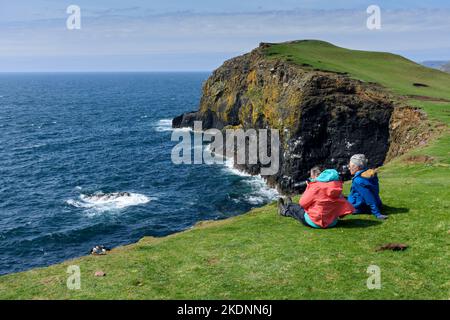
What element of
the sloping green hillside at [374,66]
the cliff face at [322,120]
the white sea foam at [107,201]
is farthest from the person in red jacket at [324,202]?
the sloping green hillside at [374,66]

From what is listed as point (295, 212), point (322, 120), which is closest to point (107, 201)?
point (322, 120)

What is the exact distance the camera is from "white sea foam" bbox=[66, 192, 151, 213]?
63.3m

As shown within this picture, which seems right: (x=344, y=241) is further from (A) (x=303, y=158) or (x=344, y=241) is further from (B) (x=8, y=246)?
(A) (x=303, y=158)

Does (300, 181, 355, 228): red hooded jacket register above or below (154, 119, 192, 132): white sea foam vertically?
above

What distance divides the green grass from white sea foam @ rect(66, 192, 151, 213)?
42.6m

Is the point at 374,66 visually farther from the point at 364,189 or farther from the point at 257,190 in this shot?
the point at 364,189

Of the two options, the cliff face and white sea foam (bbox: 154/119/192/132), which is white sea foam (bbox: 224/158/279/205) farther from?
white sea foam (bbox: 154/119/192/132)

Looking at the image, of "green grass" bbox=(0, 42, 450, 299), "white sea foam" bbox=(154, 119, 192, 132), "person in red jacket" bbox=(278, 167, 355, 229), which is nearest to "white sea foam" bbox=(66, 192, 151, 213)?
"green grass" bbox=(0, 42, 450, 299)

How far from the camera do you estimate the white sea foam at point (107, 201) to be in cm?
6333

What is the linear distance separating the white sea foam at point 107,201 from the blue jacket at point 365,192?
1899 inches

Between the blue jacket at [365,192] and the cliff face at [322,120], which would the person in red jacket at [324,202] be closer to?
the blue jacket at [365,192]

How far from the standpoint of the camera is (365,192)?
789 inches

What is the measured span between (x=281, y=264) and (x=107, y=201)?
54645 mm

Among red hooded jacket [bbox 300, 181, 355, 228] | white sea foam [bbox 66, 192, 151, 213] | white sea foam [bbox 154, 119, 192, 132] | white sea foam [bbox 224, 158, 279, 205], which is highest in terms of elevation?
red hooded jacket [bbox 300, 181, 355, 228]
